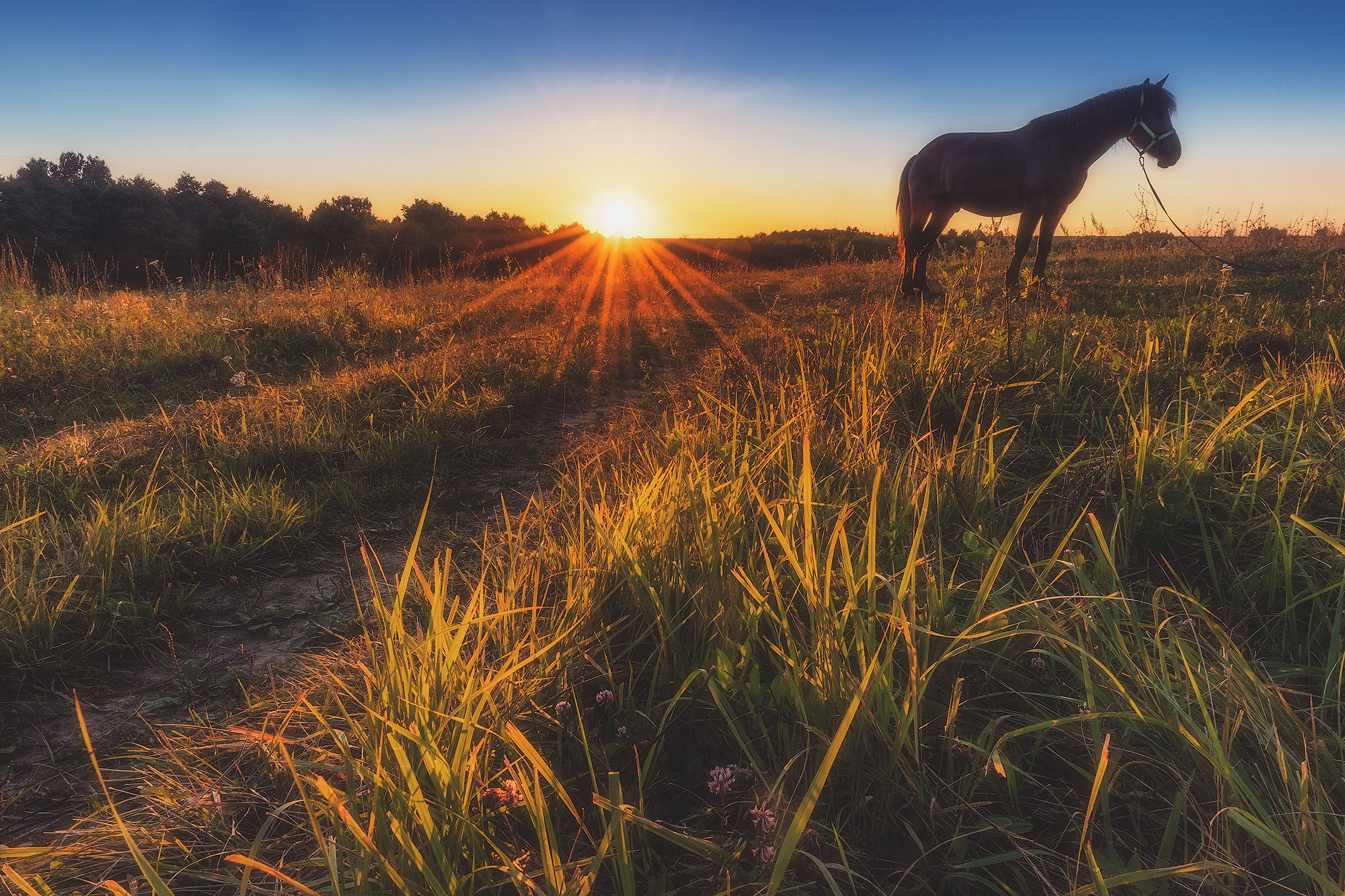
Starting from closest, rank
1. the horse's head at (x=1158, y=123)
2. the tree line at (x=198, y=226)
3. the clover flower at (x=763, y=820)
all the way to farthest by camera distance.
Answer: the clover flower at (x=763, y=820)
the horse's head at (x=1158, y=123)
the tree line at (x=198, y=226)

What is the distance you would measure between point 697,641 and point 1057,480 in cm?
160

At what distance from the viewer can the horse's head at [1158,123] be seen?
561cm

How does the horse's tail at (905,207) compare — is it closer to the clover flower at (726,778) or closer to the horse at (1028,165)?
the horse at (1028,165)

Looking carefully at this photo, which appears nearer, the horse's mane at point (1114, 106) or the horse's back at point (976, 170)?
the horse's mane at point (1114, 106)

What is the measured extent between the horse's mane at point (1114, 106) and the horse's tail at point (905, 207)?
5.07ft

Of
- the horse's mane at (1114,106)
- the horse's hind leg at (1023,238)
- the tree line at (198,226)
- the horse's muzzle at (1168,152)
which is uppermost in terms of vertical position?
the tree line at (198,226)

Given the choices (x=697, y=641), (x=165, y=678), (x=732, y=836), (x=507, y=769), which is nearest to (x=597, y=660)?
(x=697, y=641)

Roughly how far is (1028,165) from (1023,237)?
71 centimetres

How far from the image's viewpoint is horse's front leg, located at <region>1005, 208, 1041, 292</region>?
6.38 m

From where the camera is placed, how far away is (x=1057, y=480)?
2258 mm

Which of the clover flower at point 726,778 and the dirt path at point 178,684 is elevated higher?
the clover flower at point 726,778

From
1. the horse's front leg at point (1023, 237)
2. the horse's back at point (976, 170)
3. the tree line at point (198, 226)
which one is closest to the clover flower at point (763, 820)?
the horse's front leg at point (1023, 237)

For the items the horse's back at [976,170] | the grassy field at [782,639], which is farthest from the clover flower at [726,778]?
the horse's back at [976,170]

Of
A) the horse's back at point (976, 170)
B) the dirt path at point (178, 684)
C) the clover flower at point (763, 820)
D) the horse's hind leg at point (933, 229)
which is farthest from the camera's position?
the horse's hind leg at point (933, 229)
